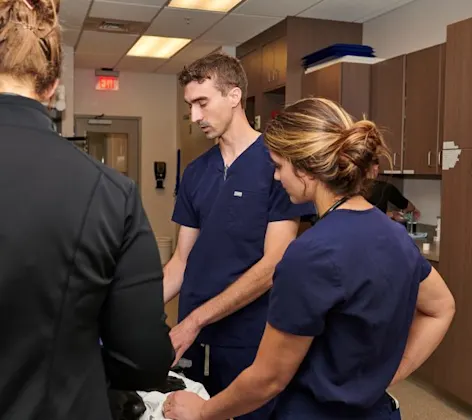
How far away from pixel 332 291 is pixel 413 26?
373 centimetres

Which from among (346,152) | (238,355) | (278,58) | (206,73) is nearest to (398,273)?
(346,152)

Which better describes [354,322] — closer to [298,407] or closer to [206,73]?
[298,407]

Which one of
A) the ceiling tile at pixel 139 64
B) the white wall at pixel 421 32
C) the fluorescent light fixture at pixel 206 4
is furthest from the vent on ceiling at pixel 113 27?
the white wall at pixel 421 32

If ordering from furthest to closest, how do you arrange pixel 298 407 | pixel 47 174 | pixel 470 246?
pixel 470 246
pixel 298 407
pixel 47 174

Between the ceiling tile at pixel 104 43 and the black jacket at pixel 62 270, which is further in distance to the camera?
the ceiling tile at pixel 104 43

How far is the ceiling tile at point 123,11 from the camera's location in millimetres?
4512

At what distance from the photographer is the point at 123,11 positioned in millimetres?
4695

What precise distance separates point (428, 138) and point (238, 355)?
2451 millimetres

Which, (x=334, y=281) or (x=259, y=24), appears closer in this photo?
(x=334, y=281)

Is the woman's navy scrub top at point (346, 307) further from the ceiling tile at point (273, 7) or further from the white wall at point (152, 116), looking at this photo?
the white wall at point (152, 116)

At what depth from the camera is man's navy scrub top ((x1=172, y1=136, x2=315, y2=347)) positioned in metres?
1.80

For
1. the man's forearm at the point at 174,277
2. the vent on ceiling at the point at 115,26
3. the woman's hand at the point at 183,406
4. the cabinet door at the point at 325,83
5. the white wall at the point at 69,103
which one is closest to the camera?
the woman's hand at the point at 183,406

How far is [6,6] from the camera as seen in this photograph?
878 mm

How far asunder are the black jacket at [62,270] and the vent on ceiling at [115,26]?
4437 mm
